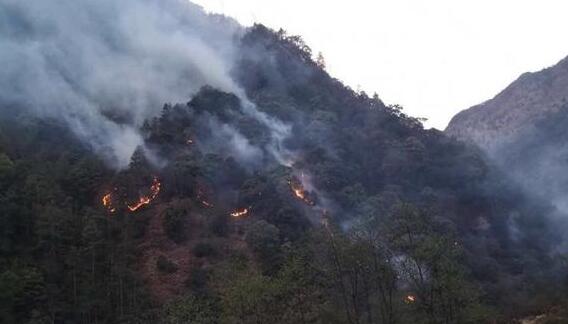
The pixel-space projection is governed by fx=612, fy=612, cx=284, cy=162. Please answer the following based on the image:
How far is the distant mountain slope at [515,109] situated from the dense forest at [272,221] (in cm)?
2449

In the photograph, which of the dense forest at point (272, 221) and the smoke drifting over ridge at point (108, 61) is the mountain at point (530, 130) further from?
the smoke drifting over ridge at point (108, 61)

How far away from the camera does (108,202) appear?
60.0 m

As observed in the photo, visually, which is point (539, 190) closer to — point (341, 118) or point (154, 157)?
point (341, 118)

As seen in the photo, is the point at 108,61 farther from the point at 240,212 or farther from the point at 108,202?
the point at 240,212

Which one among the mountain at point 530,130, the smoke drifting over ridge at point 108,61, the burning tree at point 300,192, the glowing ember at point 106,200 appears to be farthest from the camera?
the mountain at point 530,130

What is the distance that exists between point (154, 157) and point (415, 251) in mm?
41376

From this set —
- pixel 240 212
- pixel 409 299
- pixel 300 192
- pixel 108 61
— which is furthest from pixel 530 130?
pixel 108 61

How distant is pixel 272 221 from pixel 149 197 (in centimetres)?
1329

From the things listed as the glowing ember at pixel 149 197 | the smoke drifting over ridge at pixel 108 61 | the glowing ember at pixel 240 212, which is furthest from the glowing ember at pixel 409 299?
the smoke drifting over ridge at pixel 108 61

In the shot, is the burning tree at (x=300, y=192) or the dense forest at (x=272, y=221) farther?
the burning tree at (x=300, y=192)

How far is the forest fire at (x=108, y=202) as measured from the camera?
2324 inches

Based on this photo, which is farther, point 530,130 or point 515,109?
point 515,109

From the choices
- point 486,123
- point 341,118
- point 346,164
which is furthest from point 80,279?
point 486,123

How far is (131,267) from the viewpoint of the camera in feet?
171
